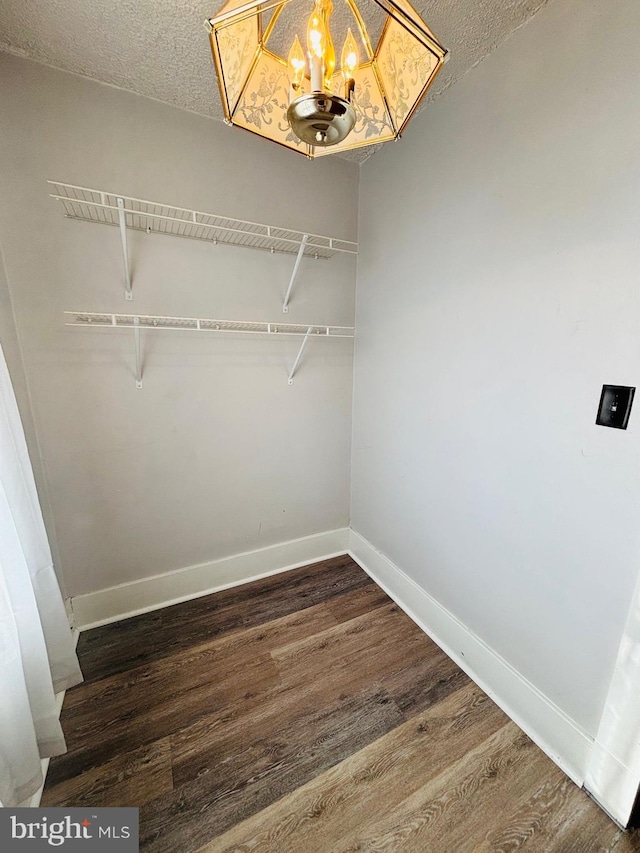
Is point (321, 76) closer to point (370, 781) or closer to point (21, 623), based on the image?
point (21, 623)

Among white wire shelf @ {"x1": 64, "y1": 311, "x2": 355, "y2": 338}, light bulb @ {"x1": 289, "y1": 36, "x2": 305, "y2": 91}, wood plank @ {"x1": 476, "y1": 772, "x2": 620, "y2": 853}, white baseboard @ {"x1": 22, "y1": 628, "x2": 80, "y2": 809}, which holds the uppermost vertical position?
light bulb @ {"x1": 289, "y1": 36, "x2": 305, "y2": 91}

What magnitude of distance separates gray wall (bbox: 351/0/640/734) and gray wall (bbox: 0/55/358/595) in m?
0.58

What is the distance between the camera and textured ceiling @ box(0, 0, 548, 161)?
1.11 metres

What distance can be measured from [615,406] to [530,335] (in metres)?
0.36

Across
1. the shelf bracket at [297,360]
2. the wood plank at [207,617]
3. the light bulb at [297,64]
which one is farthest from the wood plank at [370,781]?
the light bulb at [297,64]

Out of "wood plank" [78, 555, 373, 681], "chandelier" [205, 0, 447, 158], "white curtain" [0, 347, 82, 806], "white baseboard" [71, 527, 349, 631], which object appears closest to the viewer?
"chandelier" [205, 0, 447, 158]

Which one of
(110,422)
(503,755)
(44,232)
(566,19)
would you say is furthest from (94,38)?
(503,755)

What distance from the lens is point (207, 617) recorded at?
1875 millimetres

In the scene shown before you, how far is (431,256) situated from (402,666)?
1.90 m

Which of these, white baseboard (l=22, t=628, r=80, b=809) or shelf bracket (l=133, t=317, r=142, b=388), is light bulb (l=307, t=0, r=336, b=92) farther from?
white baseboard (l=22, t=628, r=80, b=809)

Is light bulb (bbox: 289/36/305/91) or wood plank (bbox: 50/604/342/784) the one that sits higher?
light bulb (bbox: 289/36/305/91)

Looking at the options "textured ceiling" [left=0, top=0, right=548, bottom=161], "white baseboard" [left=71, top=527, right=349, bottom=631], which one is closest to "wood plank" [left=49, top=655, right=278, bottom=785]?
"white baseboard" [left=71, top=527, right=349, bottom=631]

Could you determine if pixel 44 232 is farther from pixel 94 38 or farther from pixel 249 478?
pixel 249 478

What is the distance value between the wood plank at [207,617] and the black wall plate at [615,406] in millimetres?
1600
